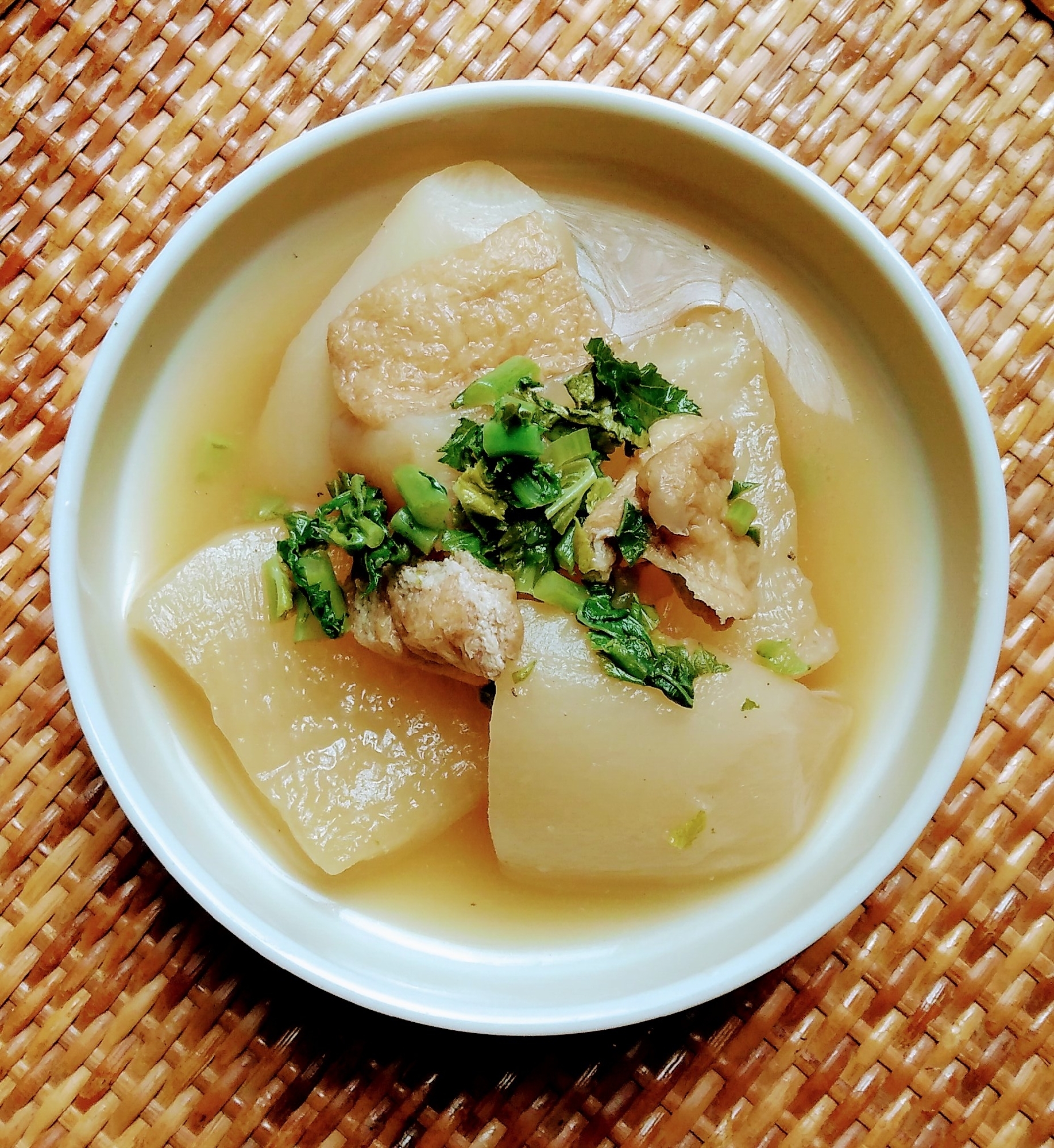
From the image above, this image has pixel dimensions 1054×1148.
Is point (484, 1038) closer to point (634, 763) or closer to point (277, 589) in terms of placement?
point (634, 763)

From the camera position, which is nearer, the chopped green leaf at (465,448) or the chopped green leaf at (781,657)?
the chopped green leaf at (465,448)

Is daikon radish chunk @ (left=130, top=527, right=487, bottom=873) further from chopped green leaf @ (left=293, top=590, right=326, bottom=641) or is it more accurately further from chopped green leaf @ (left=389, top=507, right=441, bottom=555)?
chopped green leaf @ (left=389, top=507, right=441, bottom=555)

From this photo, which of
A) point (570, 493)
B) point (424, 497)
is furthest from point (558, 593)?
point (424, 497)

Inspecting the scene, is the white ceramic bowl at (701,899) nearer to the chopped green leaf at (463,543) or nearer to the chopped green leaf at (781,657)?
the chopped green leaf at (781,657)

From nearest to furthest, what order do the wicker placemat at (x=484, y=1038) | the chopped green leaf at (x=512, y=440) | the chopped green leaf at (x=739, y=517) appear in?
1. the chopped green leaf at (x=512, y=440)
2. the chopped green leaf at (x=739, y=517)
3. the wicker placemat at (x=484, y=1038)

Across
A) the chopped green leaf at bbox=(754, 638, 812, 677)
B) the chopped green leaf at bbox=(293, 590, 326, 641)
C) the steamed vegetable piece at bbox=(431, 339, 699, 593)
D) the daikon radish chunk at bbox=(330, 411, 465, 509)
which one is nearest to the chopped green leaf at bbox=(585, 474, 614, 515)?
the steamed vegetable piece at bbox=(431, 339, 699, 593)

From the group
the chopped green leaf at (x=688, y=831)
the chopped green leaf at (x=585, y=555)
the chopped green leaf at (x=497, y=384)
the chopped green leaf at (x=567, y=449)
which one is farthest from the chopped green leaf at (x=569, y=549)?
the chopped green leaf at (x=688, y=831)

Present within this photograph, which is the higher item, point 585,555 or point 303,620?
point 585,555
